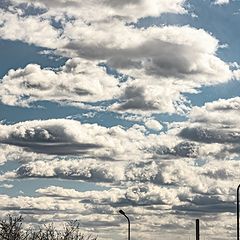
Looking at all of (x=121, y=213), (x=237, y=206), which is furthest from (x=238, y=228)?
(x=121, y=213)

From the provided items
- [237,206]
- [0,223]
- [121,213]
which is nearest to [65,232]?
[0,223]

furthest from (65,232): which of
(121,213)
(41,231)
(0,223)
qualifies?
(121,213)

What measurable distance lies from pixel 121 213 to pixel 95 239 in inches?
1997

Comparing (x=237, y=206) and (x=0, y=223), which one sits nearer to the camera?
(x=237, y=206)

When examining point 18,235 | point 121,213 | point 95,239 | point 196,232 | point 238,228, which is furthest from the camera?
point 95,239

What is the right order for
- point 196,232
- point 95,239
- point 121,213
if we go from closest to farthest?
1. point 121,213
2. point 196,232
3. point 95,239

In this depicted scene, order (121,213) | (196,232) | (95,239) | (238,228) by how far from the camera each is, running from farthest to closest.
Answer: (95,239) → (196,232) → (121,213) → (238,228)

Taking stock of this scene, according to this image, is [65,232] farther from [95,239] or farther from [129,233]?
[129,233]

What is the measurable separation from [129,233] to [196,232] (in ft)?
24.2

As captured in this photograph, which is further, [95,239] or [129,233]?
[95,239]

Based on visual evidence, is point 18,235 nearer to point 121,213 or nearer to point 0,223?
point 0,223

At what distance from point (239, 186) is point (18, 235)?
55140mm

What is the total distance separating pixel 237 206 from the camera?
72.3m

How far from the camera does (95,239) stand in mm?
128750
